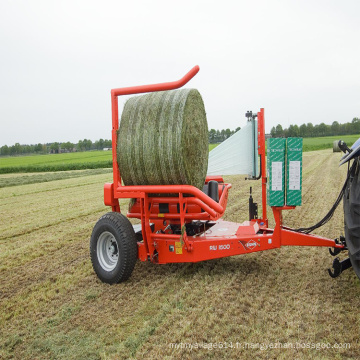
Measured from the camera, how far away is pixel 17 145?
6738 centimetres

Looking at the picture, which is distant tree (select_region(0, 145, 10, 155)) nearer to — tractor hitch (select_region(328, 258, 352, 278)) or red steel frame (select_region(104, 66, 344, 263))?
red steel frame (select_region(104, 66, 344, 263))

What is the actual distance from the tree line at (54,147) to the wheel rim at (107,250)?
2467 inches

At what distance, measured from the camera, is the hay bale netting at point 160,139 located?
4.68 m

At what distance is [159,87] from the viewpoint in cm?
469

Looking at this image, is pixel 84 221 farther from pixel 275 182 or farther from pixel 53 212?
pixel 275 182

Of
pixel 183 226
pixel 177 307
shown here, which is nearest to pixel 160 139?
pixel 183 226

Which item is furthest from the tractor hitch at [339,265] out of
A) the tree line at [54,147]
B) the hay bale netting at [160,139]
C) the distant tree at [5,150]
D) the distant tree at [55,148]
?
the distant tree at [55,148]

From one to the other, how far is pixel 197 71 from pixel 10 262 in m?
4.00

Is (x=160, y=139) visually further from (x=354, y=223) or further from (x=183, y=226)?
(x=354, y=223)

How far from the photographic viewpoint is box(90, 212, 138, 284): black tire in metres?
4.75

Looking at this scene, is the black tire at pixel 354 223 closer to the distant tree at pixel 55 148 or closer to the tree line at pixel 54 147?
the tree line at pixel 54 147

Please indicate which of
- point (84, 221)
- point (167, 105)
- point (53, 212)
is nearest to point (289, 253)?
point (167, 105)

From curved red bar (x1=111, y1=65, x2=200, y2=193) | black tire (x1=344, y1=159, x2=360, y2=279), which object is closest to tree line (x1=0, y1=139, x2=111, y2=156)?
curved red bar (x1=111, y1=65, x2=200, y2=193)

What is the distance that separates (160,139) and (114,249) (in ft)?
5.20
